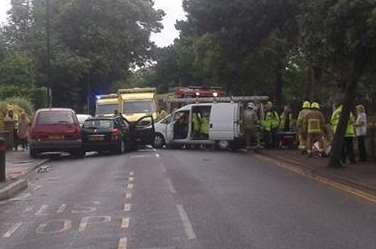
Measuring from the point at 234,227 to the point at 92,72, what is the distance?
57.7m

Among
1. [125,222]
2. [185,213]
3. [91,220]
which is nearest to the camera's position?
[125,222]

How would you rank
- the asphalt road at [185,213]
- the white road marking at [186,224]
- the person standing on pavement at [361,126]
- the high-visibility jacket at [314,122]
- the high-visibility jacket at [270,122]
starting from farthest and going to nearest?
the high-visibility jacket at [270,122]
the high-visibility jacket at [314,122]
the person standing on pavement at [361,126]
the white road marking at [186,224]
the asphalt road at [185,213]

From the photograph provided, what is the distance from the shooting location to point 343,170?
65.0 feet

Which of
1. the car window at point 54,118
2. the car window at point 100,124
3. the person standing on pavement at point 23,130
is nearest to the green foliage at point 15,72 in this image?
the person standing on pavement at point 23,130

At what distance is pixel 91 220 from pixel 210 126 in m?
19.3

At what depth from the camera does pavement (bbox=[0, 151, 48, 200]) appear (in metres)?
17.0

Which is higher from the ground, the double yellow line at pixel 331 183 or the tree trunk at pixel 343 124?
the tree trunk at pixel 343 124

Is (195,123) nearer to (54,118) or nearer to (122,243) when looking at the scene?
(54,118)

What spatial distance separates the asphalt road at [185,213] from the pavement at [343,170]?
65 centimetres

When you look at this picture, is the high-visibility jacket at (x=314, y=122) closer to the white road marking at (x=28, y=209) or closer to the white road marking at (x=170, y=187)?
the white road marking at (x=170, y=187)

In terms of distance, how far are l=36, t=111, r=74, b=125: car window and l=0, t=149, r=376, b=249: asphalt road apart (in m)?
7.21

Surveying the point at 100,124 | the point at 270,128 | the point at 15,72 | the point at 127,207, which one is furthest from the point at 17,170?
the point at 15,72

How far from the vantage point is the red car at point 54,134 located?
2819 cm

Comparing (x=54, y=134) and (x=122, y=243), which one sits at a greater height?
(x=54, y=134)
